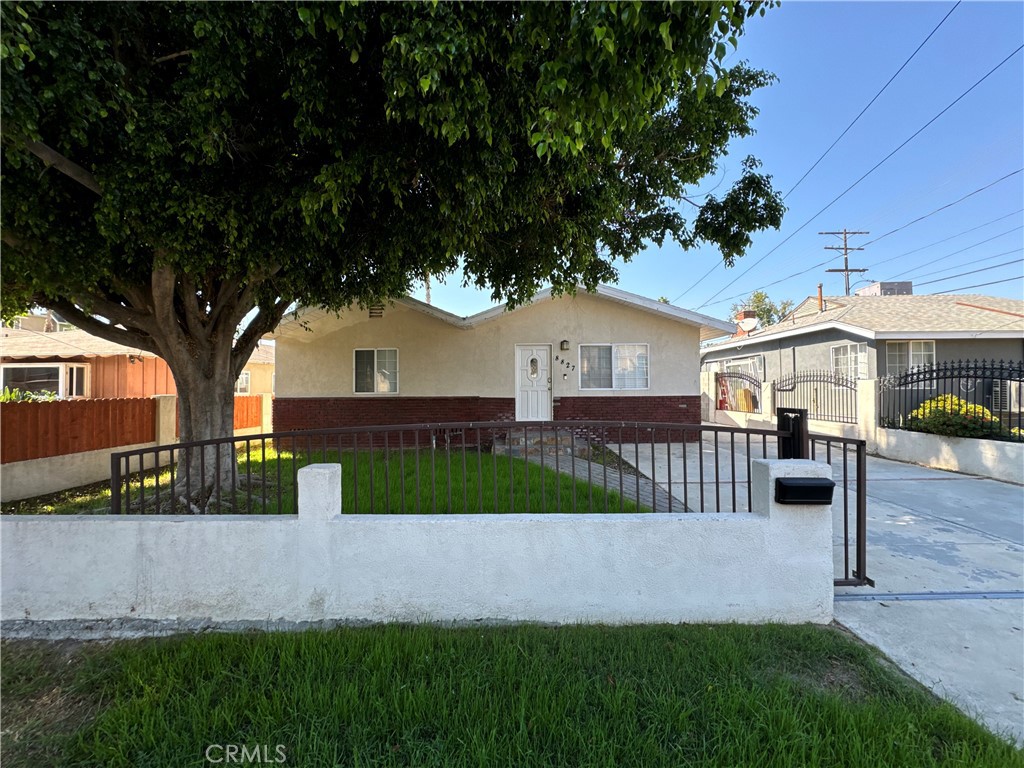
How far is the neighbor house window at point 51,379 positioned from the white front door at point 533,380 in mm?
15615

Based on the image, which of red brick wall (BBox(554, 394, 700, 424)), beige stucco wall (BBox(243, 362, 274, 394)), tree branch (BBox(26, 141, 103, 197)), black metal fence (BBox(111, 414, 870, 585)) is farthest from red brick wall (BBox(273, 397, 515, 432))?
beige stucco wall (BBox(243, 362, 274, 394))

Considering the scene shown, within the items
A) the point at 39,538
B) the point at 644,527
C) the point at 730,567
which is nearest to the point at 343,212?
the point at 39,538

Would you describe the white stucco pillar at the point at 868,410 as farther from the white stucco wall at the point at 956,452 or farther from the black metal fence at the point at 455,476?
the black metal fence at the point at 455,476

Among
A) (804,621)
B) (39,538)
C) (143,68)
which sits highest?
(143,68)

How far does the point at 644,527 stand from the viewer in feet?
10.6

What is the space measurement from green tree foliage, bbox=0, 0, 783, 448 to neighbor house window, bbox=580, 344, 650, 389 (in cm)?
602

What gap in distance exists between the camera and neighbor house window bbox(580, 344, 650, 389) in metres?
12.1

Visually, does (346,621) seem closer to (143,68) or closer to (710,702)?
(710,702)

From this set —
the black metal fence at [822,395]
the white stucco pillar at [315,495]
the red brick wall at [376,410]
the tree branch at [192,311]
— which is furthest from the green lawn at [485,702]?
the black metal fence at [822,395]

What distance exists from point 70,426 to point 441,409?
6.96 metres

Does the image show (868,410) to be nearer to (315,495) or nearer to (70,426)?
(315,495)

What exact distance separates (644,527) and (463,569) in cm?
130

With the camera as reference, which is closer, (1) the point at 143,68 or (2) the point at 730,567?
(2) the point at 730,567

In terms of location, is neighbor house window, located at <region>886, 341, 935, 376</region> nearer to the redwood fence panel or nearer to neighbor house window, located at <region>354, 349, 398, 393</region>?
neighbor house window, located at <region>354, 349, 398, 393</region>
